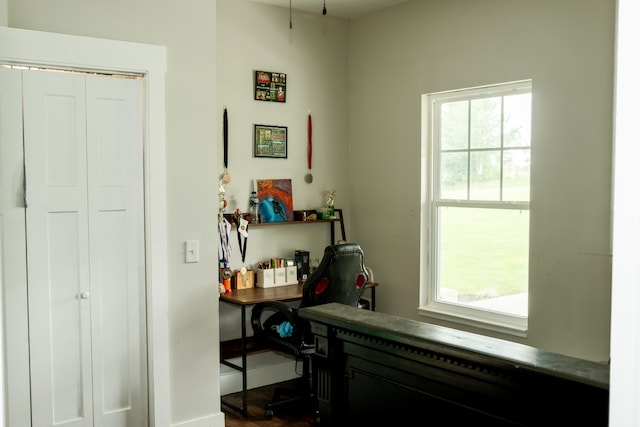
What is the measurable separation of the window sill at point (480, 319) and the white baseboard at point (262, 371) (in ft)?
3.61

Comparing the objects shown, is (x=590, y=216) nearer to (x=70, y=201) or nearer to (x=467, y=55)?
(x=467, y=55)

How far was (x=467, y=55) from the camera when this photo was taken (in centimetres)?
409

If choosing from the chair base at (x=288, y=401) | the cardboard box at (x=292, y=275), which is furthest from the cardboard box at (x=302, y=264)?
the chair base at (x=288, y=401)

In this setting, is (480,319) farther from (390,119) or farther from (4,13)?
(4,13)

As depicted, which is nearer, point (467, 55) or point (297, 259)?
point (467, 55)

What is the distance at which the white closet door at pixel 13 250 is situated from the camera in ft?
9.50

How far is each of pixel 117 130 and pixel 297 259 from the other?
1859 millimetres

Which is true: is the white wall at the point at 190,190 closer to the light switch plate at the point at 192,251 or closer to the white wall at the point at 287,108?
the light switch plate at the point at 192,251

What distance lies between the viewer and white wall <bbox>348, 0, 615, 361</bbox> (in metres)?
3.39

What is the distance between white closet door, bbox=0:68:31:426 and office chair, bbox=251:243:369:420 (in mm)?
1401

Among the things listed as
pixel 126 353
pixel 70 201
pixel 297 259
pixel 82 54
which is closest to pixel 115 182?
pixel 70 201

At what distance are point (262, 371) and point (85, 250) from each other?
6.37 ft

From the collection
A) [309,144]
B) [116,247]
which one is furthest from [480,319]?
[116,247]

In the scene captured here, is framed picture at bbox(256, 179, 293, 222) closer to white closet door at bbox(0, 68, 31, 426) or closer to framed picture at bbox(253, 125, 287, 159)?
framed picture at bbox(253, 125, 287, 159)
